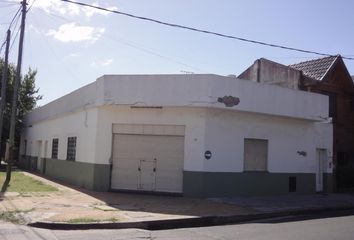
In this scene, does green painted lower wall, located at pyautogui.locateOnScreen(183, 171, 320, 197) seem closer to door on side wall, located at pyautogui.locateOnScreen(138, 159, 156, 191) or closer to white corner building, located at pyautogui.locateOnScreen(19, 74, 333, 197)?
white corner building, located at pyautogui.locateOnScreen(19, 74, 333, 197)

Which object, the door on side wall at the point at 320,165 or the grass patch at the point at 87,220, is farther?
the door on side wall at the point at 320,165

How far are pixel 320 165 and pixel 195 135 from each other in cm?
843

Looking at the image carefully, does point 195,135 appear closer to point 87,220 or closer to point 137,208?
point 137,208

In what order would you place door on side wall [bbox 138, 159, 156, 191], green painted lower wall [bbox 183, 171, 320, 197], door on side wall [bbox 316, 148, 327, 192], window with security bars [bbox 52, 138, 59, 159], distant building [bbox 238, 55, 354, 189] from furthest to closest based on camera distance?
window with security bars [bbox 52, 138, 59, 159] < distant building [bbox 238, 55, 354, 189] < door on side wall [bbox 316, 148, 327, 192] < door on side wall [bbox 138, 159, 156, 191] < green painted lower wall [bbox 183, 171, 320, 197]

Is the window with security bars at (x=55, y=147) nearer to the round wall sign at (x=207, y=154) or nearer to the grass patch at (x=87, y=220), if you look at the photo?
the round wall sign at (x=207, y=154)

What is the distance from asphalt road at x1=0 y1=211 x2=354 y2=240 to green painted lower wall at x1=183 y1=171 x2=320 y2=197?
18.4 feet

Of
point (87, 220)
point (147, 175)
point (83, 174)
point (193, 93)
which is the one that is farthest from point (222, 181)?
point (87, 220)

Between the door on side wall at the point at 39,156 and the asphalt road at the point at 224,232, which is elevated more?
the door on side wall at the point at 39,156

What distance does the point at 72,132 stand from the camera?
25281 mm

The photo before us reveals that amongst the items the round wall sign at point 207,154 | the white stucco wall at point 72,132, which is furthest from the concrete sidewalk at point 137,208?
the white stucco wall at point 72,132

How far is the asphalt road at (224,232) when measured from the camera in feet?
35.4

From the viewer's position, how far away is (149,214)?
45.8 ft

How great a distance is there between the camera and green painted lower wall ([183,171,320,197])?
62.9ft

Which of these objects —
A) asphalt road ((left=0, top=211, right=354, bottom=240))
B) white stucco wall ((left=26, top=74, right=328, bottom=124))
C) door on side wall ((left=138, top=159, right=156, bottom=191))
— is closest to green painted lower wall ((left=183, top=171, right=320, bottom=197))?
door on side wall ((left=138, top=159, right=156, bottom=191))
